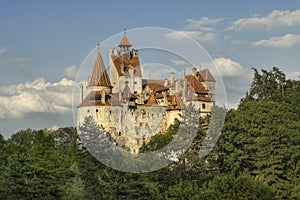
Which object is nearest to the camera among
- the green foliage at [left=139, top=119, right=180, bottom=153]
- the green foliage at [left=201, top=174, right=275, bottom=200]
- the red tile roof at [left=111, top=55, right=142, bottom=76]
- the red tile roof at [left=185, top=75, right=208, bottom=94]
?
the green foliage at [left=201, top=174, right=275, bottom=200]

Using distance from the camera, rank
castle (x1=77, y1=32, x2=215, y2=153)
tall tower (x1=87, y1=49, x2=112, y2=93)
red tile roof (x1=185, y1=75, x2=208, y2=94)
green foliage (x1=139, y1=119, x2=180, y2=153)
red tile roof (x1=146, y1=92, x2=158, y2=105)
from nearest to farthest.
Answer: green foliage (x1=139, y1=119, x2=180, y2=153) → castle (x1=77, y1=32, x2=215, y2=153) → red tile roof (x1=185, y1=75, x2=208, y2=94) → red tile roof (x1=146, y1=92, x2=158, y2=105) → tall tower (x1=87, y1=49, x2=112, y2=93)

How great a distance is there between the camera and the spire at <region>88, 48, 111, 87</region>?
61.6 metres

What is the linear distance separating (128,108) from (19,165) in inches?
1012

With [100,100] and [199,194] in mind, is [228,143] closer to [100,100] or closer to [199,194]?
[199,194]

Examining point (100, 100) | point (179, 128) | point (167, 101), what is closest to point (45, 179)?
point (179, 128)

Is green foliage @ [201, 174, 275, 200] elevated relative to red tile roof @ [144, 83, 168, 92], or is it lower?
lower

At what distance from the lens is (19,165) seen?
3203 centimetres

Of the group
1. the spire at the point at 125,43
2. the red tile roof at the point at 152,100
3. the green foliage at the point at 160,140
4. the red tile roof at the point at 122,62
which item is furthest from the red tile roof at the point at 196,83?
the green foliage at the point at 160,140

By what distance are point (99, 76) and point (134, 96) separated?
5.20 meters

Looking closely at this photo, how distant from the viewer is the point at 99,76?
62188 mm

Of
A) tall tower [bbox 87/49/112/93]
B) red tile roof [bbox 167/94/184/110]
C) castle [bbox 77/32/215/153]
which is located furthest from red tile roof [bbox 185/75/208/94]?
tall tower [bbox 87/49/112/93]

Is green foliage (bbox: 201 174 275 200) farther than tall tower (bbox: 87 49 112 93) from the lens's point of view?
No

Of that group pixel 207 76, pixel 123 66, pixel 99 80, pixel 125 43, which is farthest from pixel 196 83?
pixel 99 80

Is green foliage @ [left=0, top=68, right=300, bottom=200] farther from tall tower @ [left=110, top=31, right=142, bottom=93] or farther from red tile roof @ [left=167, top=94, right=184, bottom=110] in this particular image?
tall tower @ [left=110, top=31, right=142, bottom=93]
